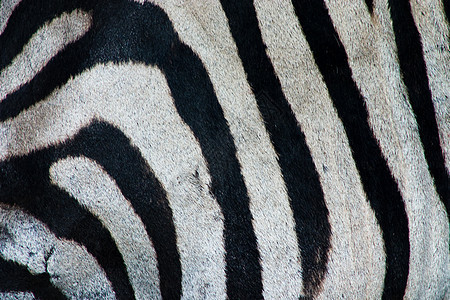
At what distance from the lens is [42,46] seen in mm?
645

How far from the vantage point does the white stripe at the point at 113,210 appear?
599 millimetres

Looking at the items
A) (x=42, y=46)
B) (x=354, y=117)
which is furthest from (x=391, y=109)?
(x=42, y=46)

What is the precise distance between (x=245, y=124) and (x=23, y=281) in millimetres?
416

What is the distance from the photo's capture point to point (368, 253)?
1.86 ft

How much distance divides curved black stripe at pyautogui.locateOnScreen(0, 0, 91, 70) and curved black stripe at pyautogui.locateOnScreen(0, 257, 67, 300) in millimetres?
320

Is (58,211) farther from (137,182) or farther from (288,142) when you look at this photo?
(288,142)

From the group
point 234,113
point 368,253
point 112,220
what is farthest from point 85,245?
point 368,253

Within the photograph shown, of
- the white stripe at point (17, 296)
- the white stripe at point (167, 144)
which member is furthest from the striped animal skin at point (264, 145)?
the white stripe at point (17, 296)

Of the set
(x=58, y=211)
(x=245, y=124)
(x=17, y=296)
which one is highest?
(x=245, y=124)

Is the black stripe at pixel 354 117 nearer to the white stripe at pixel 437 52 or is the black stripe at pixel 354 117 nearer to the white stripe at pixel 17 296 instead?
the white stripe at pixel 437 52

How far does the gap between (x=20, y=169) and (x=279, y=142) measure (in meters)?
0.40

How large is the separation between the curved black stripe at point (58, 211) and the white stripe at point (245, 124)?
8.8 inches

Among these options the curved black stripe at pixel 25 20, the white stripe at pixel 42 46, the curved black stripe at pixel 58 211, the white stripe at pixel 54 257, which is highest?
the curved black stripe at pixel 25 20

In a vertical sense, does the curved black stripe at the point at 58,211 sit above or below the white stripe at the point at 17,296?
above
